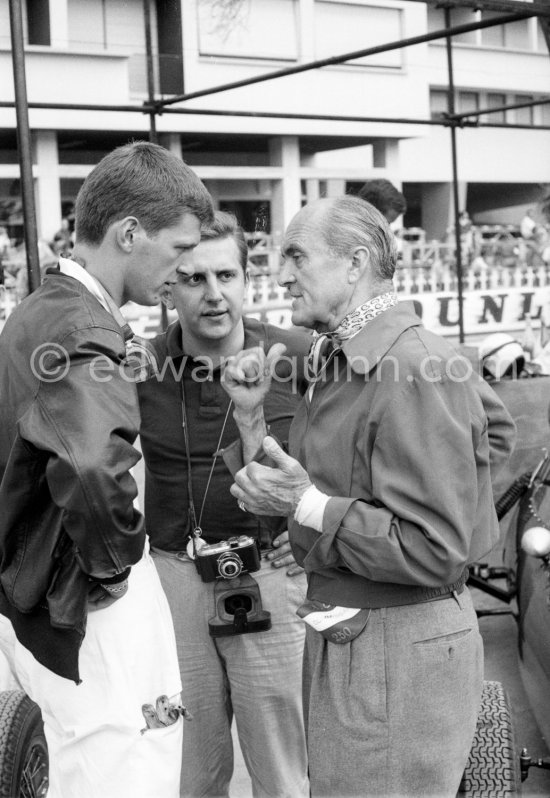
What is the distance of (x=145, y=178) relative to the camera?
1.87 metres

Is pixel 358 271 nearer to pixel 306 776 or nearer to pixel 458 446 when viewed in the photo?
pixel 458 446

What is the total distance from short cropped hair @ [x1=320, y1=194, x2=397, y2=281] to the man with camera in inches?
22.8

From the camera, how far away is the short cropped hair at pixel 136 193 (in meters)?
1.86

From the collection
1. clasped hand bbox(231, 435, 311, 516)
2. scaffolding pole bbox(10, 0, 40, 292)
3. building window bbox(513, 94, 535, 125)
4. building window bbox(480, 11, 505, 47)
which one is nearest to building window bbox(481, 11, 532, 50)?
building window bbox(480, 11, 505, 47)

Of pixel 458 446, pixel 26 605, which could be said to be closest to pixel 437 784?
pixel 458 446

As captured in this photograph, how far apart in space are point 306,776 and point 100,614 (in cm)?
104

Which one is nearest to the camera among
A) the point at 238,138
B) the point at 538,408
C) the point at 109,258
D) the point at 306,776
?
the point at 109,258

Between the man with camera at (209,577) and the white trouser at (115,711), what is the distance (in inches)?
20.6

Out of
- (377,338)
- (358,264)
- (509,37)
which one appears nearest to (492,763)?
(377,338)

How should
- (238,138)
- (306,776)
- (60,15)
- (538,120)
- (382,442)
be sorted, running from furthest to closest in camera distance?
(538,120) → (238,138) → (60,15) → (306,776) → (382,442)

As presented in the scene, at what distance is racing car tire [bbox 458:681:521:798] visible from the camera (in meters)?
2.52

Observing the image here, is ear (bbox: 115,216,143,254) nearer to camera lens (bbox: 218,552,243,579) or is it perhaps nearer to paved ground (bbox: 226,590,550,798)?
camera lens (bbox: 218,552,243,579)

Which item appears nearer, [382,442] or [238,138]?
[382,442]

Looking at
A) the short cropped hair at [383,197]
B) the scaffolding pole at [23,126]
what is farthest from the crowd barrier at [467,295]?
the scaffolding pole at [23,126]
